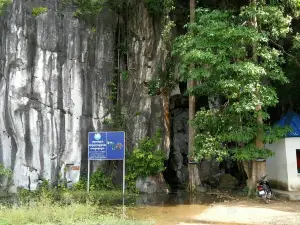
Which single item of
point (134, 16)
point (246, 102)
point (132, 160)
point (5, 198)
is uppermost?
point (134, 16)

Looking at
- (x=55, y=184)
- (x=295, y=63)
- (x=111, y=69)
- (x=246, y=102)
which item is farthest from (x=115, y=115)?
(x=295, y=63)

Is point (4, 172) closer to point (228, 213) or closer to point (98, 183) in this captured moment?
point (98, 183)

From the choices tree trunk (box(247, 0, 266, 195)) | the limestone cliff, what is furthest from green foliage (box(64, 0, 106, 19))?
tree trunk (box(247, 0, 266, 195))

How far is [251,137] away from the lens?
493 inches

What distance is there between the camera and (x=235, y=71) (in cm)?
1175

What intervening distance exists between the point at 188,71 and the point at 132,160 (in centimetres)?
431

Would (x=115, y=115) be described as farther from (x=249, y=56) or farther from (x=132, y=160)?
(x=249, y=56)

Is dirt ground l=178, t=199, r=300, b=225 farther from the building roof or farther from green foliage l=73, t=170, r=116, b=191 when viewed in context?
green foliage l=73, t=170, r=116, b=191

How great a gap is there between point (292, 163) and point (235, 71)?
17.1 ft

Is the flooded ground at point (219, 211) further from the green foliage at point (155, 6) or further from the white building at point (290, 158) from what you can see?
the green foliage at point (155, 6)

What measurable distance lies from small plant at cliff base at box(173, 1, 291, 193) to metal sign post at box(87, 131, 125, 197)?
9.26ft

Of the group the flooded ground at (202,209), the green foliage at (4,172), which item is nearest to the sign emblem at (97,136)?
the flooded ground at (202,209)

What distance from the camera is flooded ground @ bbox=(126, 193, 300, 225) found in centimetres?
900

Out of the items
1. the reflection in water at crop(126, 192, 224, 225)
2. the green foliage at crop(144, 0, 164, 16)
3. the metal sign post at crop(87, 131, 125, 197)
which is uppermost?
the green foliage at crop(144, 0, 164, 16)
